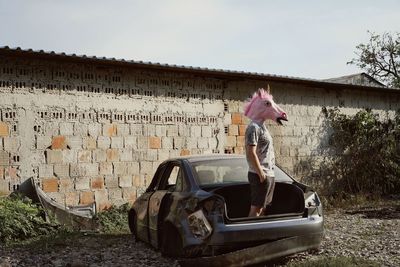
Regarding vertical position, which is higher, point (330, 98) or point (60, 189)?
point (330, 98)

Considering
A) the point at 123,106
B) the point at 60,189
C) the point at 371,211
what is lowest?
the point at 371,211

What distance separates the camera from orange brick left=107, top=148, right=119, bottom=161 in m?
9.55

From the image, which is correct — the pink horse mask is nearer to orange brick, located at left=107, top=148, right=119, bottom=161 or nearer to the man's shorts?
the man's shorts

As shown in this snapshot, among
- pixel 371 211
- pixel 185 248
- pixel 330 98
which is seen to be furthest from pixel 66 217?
pixel 330 98

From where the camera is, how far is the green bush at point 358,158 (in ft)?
42.9

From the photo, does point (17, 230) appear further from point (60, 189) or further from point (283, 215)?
point (283, 215)

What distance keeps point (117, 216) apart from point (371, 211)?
5.46 m

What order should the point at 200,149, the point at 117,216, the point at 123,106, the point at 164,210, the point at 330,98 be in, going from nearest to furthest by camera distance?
the point at 164,210, the point at 117,216, the point at 123,106, the point at 200,149, the point at 330,98

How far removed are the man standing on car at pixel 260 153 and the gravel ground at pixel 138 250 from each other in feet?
2.81

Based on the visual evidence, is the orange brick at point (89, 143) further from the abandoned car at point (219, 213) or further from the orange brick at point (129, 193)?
the abandoned car at point (219, 213)

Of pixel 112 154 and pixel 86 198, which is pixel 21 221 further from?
pixel 112 154

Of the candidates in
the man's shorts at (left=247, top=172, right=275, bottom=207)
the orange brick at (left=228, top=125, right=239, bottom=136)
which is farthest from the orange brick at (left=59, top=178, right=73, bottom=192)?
the man's shorts at (left=247, top=172, right=275, bottom=207)

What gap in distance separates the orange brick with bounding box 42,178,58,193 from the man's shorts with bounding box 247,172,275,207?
480 cm

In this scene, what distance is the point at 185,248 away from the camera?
Answer: 509 centimetres
